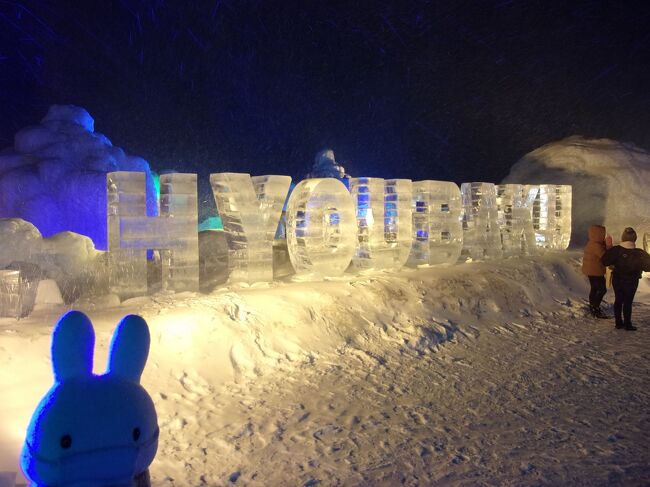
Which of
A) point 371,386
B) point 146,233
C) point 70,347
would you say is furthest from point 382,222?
point 70,347

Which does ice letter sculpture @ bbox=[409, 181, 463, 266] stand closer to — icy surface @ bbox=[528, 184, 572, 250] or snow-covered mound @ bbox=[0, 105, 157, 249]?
icy surface @ bbox=[528, 184, 572, 250]

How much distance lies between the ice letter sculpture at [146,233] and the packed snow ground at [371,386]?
18.6 inches

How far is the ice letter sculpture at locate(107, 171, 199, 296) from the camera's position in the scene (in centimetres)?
630

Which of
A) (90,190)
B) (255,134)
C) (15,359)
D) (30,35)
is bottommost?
(15,359)

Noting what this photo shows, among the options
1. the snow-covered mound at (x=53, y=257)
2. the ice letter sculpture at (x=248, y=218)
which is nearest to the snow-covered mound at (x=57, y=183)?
the snow-covered mound at (x=53, y=257)

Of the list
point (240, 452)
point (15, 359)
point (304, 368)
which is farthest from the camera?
point (304, 368)

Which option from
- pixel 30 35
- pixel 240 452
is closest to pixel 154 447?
pixel 240 452

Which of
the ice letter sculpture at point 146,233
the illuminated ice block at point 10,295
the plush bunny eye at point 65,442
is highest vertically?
the ice letter sculpture at point 146,233

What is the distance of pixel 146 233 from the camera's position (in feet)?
21.0

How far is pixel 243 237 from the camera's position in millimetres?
7109

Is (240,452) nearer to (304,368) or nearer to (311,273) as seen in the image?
(304,368)

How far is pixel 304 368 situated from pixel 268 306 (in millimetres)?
995

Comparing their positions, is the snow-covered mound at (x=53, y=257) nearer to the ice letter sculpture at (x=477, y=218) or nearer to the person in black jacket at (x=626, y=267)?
the ice letter sculpture at (x=477, y=218)

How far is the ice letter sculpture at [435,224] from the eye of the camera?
9297mm
